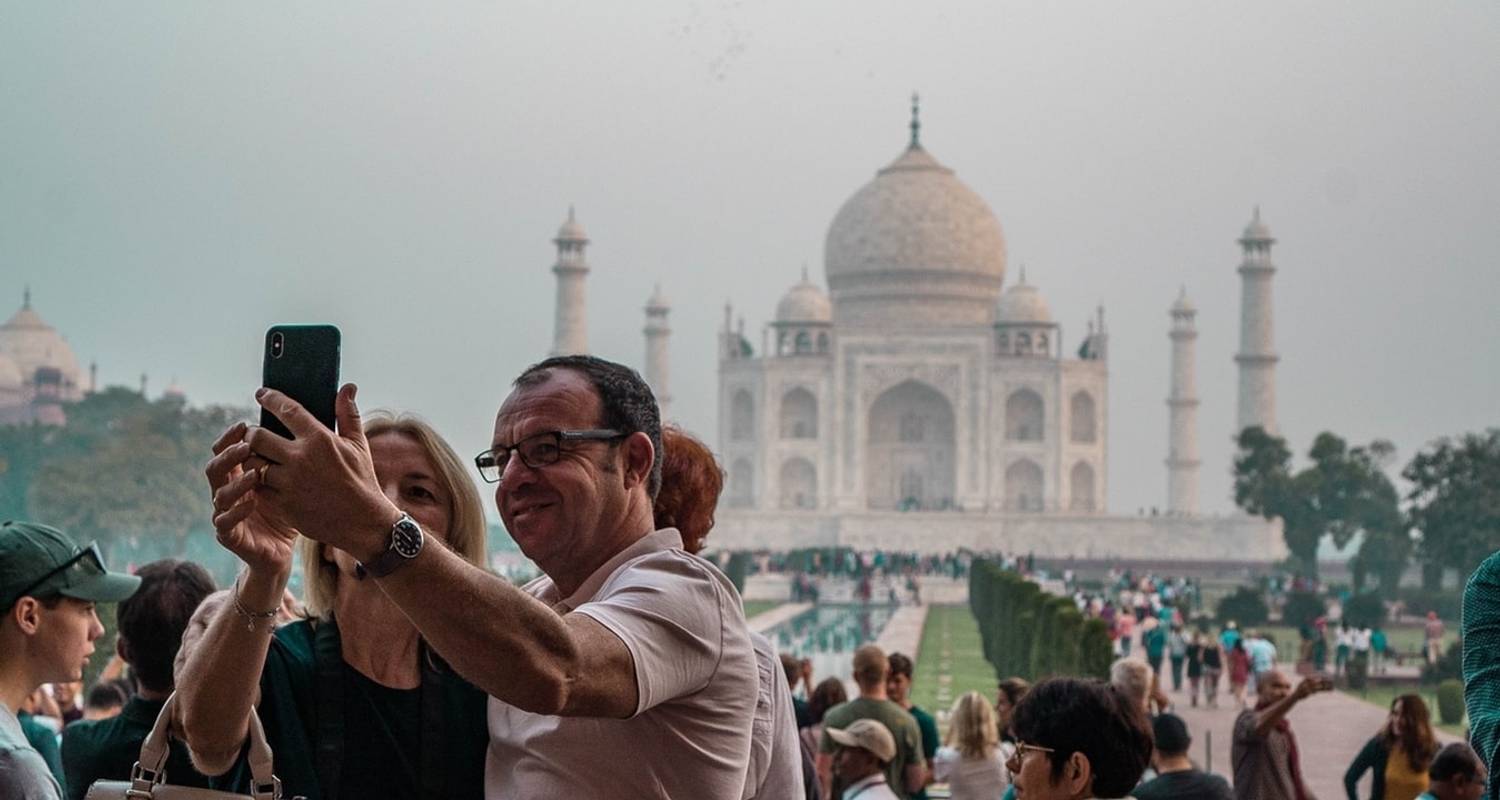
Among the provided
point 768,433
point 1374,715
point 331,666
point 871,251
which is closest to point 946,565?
point 768,433

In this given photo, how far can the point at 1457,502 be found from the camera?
77.3ft

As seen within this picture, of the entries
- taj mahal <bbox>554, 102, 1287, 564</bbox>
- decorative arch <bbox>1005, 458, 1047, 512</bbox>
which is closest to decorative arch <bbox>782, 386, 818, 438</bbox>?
taj mahal <bbox>554, 102, 1287, 564</bbox>

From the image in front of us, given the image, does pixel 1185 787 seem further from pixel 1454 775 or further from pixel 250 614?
pixel 250 614

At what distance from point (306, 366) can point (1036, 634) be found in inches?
465

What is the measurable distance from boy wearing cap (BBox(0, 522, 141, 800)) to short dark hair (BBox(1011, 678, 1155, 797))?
3.12 feet

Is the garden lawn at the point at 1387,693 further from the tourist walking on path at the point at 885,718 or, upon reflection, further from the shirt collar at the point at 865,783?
the shirt collar at the point at 865,783

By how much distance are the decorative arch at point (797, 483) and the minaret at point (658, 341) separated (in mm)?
2348

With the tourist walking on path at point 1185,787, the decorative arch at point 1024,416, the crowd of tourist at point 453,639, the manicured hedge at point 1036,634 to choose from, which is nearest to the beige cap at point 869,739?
the tourist walking on path at point 1185,787

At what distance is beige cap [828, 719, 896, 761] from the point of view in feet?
12.1

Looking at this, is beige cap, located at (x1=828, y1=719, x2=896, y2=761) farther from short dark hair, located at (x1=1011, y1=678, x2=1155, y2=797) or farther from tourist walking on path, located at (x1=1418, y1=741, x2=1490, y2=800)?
short dark hair, located at (x1=1011, y1=678, x2=1155, y2=797)

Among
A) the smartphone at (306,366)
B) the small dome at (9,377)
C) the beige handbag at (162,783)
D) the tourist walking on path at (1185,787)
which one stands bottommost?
the tourist walking on path at (1185,787)

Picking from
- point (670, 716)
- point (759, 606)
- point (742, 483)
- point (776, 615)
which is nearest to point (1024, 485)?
point (742, 483)

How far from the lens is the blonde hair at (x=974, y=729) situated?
4211 millimetres

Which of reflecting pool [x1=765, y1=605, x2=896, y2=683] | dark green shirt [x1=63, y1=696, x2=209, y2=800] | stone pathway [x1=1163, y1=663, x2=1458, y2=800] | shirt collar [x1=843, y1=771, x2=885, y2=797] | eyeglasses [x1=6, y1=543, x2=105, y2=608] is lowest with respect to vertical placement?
Answer: stone pathway [x1=1163, y1=663, x2=1458, y2=800]
